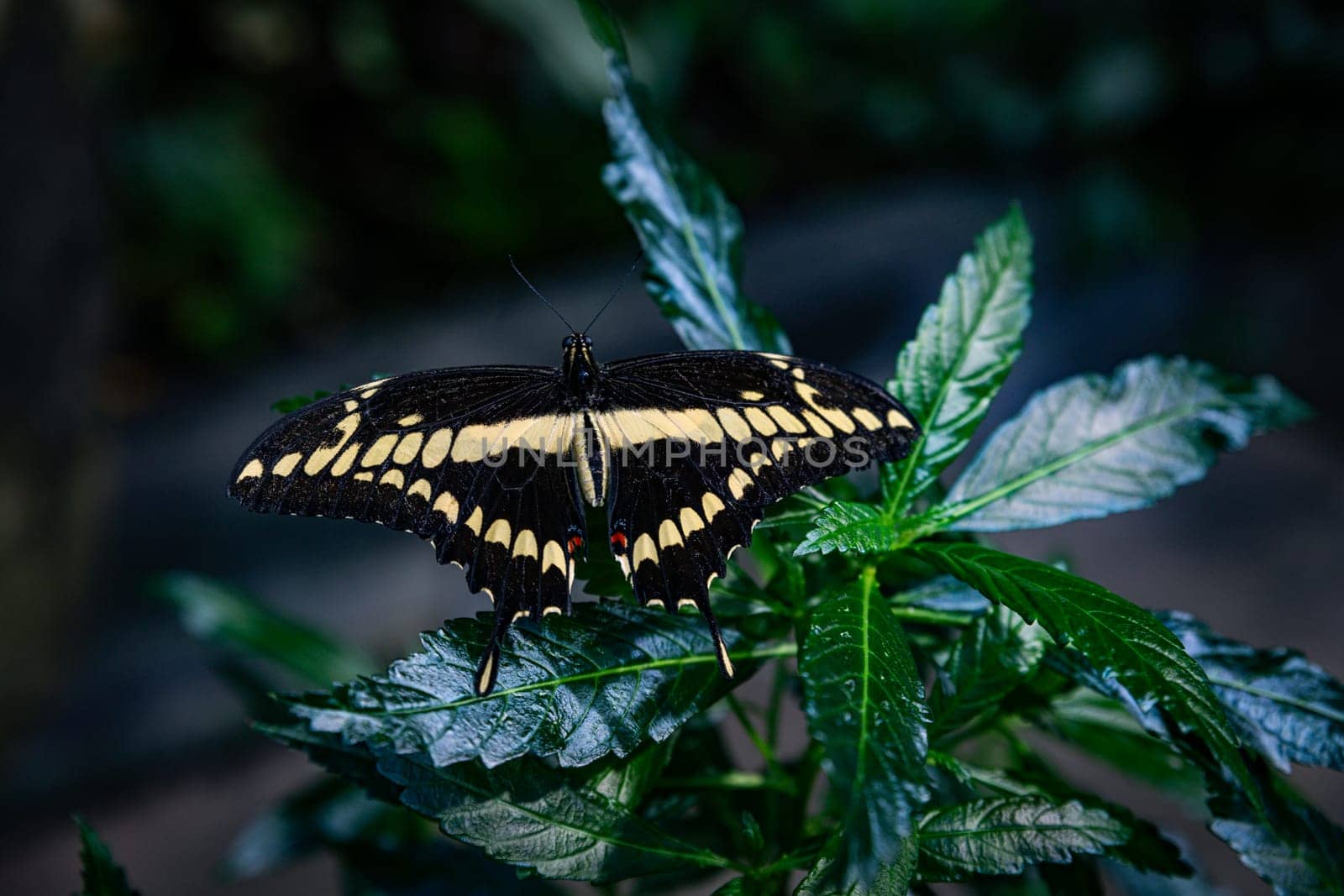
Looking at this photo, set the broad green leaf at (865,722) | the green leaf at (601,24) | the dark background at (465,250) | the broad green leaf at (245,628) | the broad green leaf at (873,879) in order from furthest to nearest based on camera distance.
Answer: the dark background at (465,250) < the broad green leaf at (245,628) < the green leaf at (601,24) < the broad green leaf at (873,879) < the broad green leaf at (865,722)

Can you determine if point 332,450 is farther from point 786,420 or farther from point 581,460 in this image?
point 786,420

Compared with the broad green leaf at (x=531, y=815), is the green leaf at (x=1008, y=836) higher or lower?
lower

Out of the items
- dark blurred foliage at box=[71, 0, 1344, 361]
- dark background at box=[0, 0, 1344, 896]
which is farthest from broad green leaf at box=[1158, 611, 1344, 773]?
Result: dark blurred foliage at box=[71, 0, 1344, 361]

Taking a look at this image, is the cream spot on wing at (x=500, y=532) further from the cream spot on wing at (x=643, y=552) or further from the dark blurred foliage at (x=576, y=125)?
the dark blurred foliage at (x=576, y=125)

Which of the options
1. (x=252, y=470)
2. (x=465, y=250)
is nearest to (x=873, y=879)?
(x=252, y=470)

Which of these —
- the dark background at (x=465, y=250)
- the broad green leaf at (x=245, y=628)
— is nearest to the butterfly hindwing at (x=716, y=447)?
the broad green leaf at (x=245, y=628)
